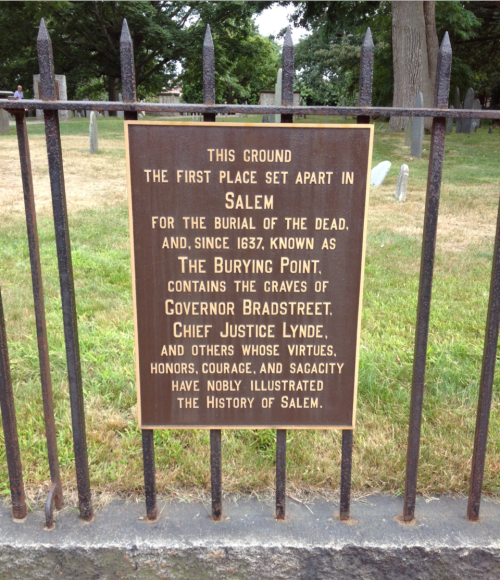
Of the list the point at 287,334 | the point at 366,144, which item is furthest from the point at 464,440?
the point at 366,144

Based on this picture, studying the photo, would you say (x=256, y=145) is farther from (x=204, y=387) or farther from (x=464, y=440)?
(x=464, y=440)

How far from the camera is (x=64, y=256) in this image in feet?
6.35

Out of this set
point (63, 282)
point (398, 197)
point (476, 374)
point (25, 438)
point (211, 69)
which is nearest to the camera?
point (211, 69)

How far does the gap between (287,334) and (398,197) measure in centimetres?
747

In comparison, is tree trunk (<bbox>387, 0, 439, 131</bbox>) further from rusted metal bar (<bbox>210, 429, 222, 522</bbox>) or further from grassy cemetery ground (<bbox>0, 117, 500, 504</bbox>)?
rusted metal bar (<bbox>210, 429, 222, 522</bbox>)

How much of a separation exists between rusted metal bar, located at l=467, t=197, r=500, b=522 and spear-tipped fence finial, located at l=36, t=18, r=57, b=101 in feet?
5.11

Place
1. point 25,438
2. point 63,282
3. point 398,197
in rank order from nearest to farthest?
point 63,282, point 25,438, point 398,197

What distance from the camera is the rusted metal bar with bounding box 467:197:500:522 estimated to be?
77.5 inches

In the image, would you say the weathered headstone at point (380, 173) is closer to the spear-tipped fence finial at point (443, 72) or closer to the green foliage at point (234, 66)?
the spear-tipped fence finial at point (443, 72)

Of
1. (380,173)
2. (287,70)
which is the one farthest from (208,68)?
(380,173)

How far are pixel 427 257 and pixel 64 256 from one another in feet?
4.16

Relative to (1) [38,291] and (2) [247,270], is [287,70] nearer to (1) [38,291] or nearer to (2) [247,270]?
(2) [247,270]

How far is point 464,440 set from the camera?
2.66 metres

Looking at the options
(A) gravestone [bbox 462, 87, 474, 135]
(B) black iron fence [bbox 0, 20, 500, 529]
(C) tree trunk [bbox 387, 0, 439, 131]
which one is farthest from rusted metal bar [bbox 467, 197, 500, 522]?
(A) gravestone [bbox 462, 87, 474, 135]
